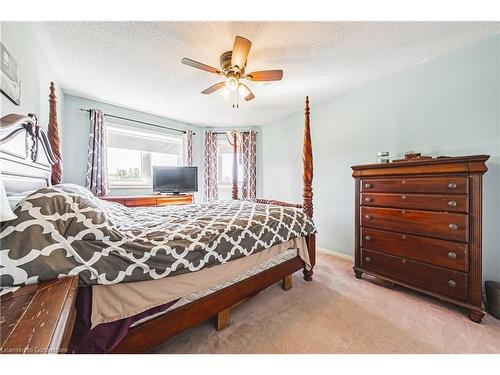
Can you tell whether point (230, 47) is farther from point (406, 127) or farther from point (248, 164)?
point (248, 164)

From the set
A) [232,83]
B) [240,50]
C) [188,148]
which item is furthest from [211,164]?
[240,50]

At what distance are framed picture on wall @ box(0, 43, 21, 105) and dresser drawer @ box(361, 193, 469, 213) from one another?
117 inches

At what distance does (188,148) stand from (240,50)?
2.89 metres

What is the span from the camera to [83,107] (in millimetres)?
3031

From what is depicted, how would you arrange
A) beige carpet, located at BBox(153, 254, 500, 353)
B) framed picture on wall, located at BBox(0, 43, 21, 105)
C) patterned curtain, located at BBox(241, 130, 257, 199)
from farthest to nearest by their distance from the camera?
1. patterned curtain, located at BBox(241, 130, 257, 199)
2. beige carpet, located at BBox(153, 254, 500, 353)
3. framed picture on wall, located at BBox(0, 43, 21, 105)

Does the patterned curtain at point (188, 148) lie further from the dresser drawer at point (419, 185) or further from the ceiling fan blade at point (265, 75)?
the dresser drawer at point (419, 185)

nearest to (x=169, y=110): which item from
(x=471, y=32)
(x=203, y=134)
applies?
(x=203, y=134)

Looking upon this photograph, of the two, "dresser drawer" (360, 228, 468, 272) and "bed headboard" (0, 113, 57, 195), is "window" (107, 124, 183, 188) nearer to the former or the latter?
"bed headboard" (0, 113, 57, 195)

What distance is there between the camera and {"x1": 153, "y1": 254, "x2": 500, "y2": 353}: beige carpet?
1248 millimetres

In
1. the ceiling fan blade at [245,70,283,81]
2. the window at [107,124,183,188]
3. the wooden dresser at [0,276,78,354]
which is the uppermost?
the ceiling fan blade at [245,70,283,81]

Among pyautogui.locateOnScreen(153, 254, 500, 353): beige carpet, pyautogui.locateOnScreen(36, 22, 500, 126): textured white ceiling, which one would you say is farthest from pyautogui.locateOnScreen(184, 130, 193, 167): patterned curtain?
pyautogui.locateOnScreen(153, 254, 500, 353): beige carpet

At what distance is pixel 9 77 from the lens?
1208 millimetres

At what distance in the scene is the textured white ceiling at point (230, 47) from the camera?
1620 mm

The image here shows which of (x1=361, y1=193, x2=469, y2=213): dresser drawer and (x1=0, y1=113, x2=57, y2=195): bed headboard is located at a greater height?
(x1=0, y1=113, x2=57, y2=195): bed headboard
